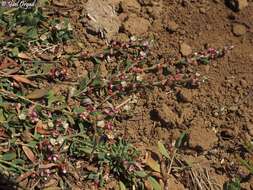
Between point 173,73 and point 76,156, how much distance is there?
2.65 feet

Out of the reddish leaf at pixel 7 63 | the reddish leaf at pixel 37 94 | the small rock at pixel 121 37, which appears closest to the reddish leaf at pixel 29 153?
the reddish leaf at pixel 37 94

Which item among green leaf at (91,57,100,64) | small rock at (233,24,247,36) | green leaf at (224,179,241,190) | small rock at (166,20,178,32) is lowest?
green leaf at (224,179,241,190)

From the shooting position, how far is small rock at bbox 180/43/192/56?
355cm

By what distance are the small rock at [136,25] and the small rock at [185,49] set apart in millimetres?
258

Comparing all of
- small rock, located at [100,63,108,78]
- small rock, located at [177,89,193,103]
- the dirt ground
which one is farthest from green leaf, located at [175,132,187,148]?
small rock, located at [100,63,108,78]

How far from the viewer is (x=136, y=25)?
3592 mm

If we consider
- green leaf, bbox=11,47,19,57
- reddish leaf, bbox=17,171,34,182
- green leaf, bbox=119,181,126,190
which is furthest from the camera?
green leaf, bbox=11,47,19,57

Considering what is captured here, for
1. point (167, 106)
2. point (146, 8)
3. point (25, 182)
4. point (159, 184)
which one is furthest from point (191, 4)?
point (25, 182)

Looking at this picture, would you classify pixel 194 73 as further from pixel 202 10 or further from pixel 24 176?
pixel 24 176

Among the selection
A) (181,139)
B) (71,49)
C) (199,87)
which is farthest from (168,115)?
(71,49)

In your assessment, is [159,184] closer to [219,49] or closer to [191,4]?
[219,49]

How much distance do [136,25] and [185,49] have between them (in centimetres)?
35

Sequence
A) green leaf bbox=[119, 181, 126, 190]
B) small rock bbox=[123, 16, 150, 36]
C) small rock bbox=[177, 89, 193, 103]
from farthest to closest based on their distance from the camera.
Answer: small rock bbox=[123, 16, 150, 36] → small rock bbox=[177, 89, 193, 103] → green leaf bbox=[119, 181, 126, 190]

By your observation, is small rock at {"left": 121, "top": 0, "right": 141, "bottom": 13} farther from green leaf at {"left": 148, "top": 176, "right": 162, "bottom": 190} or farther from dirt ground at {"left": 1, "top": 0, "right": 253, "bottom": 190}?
green leaf at {"left": 148, "top": 176, "right": 162, "bottom": 190}
